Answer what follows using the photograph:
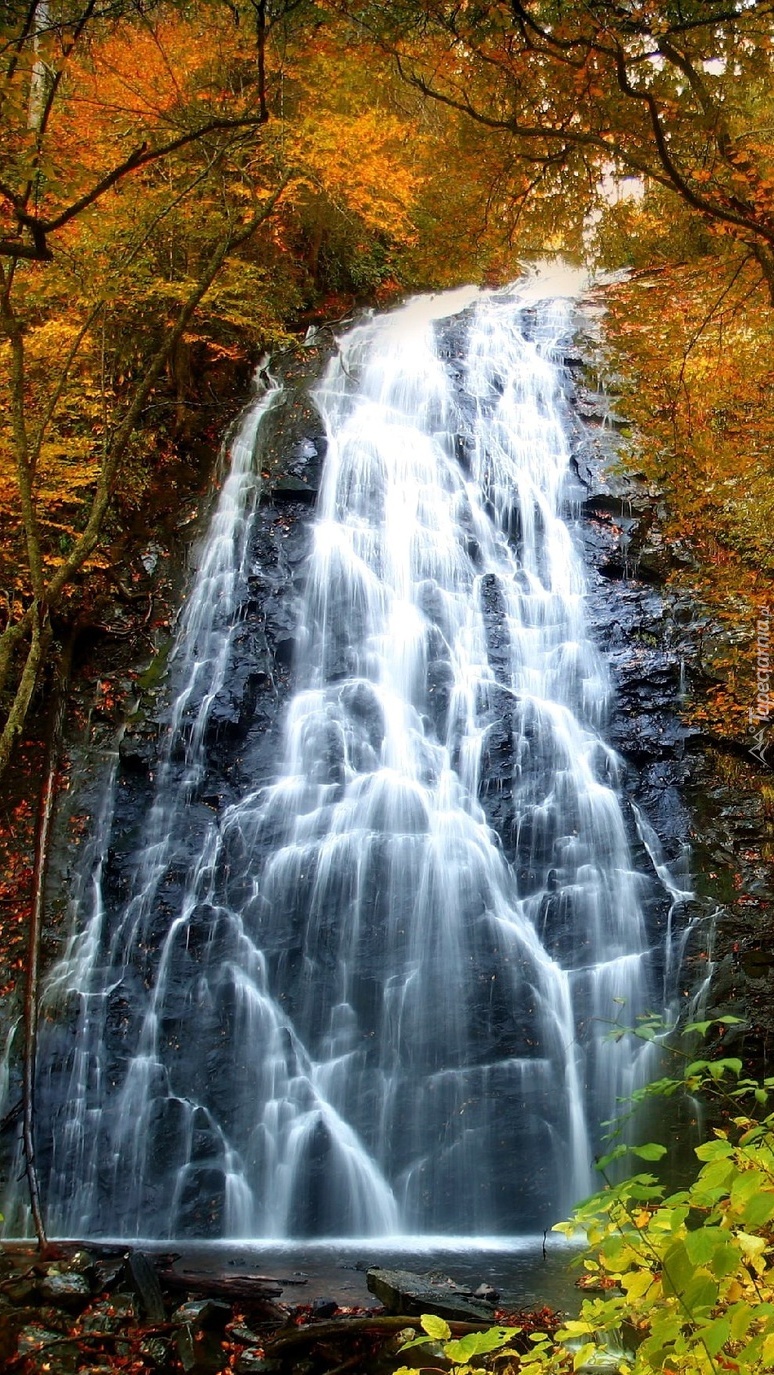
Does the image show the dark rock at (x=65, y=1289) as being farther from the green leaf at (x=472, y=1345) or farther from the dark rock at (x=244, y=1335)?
Result: the green leaf at (x=472, y=1345)

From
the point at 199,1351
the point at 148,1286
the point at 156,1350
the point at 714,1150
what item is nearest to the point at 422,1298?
the point at 199,1351

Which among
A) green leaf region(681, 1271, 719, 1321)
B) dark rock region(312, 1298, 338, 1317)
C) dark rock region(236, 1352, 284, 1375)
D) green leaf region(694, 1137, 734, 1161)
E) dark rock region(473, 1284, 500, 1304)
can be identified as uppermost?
green leaf region(694, 1137, 734, 1161)

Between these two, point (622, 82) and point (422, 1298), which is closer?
point (422, 1298)

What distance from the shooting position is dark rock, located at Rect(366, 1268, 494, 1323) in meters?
4.19

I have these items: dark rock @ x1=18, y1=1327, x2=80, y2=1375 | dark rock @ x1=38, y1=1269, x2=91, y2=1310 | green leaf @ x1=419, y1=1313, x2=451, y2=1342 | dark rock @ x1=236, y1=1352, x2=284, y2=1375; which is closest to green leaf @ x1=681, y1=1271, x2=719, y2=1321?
green leaf @ x1=419, y1=1313, x2=451, y2=1342

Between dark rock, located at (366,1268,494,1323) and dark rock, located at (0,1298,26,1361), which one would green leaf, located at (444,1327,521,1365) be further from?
dark rock, located at (0,1298,26,1361)

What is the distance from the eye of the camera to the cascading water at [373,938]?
254 inches

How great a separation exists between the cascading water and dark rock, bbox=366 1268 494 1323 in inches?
69.8

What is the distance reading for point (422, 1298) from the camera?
14.1ft

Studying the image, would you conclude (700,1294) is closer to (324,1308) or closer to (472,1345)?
(472,1345)

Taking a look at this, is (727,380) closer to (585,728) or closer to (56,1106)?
(585,728)

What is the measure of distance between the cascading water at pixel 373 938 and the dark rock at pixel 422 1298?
5.82 ft

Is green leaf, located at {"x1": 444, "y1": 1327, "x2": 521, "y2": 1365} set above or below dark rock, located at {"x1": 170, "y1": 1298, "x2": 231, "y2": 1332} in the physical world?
above

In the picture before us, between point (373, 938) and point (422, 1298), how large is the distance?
3.41 meters
